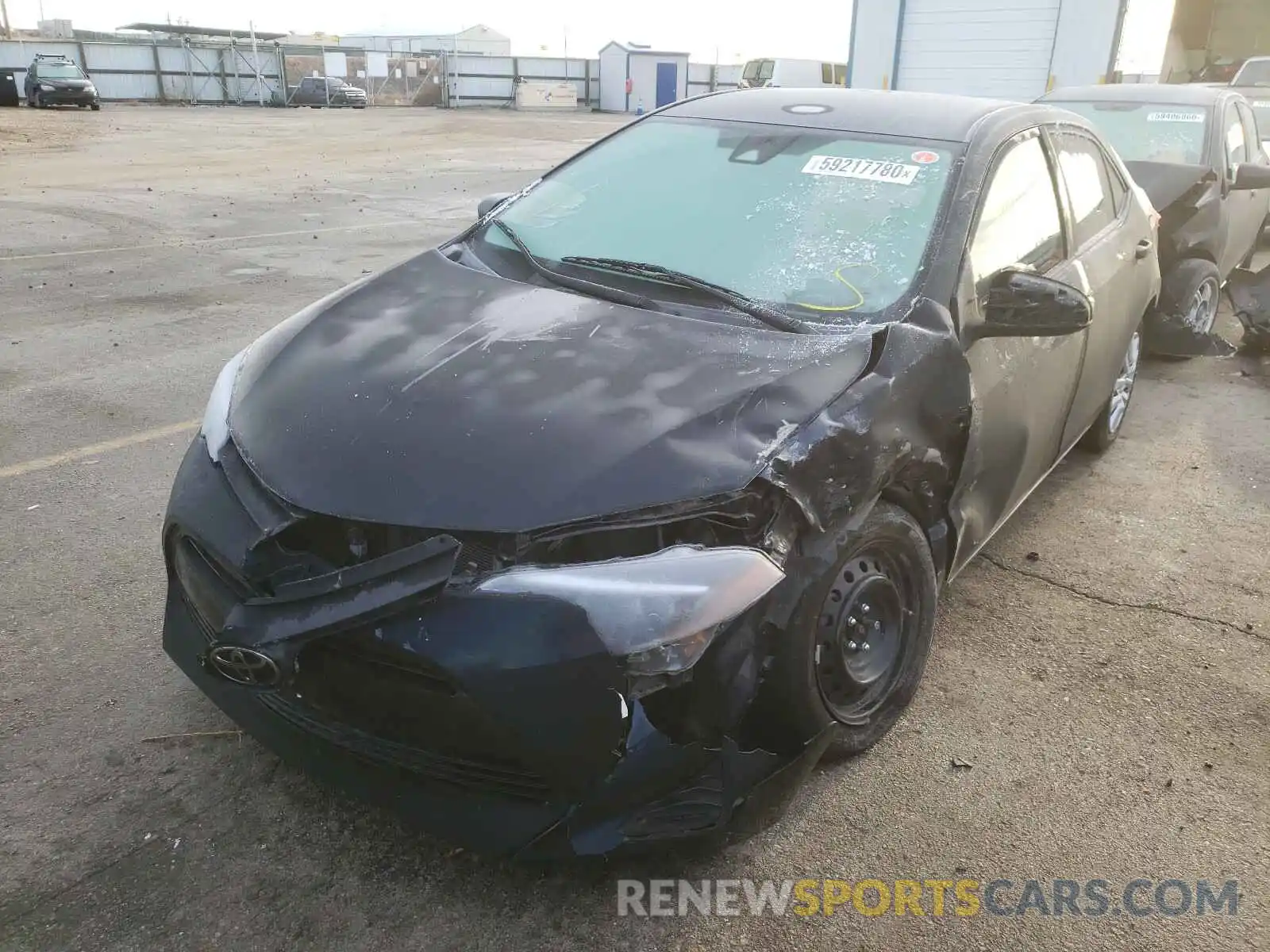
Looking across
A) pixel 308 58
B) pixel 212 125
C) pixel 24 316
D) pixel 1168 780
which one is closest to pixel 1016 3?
pixel 24 316

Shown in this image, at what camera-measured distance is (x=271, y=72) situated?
37.2 metres

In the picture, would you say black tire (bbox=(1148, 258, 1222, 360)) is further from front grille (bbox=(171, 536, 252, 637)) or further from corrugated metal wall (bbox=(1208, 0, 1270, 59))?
corrugated metal wall (bbox=(1208, 0, 1270, 59))

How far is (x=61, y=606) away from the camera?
3.21 metres

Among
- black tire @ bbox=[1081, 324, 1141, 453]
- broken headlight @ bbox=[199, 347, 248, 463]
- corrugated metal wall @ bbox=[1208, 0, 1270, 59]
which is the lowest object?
Result: black tire @ bbox=[1081, 324, 1141, 453]

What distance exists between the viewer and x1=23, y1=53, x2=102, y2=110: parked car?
27500mm

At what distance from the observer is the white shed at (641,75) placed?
3978 centimetres

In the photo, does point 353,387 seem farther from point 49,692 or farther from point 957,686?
point 957,686

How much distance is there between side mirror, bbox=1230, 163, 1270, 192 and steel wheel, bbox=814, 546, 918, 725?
5.51 metres

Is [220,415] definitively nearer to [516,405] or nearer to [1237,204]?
[516,405]

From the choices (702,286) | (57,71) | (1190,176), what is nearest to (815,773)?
(702,286)

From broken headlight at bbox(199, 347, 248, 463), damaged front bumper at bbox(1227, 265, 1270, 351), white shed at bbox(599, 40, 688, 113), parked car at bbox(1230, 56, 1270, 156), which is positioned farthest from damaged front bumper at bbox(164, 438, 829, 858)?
white shed at bbox(599, 40, 688, 113)

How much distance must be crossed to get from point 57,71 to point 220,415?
31.9m

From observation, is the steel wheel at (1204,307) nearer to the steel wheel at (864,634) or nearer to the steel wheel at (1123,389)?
the steel wheel at (1123,389)

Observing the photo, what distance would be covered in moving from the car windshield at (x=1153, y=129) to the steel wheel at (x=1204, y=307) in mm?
915
